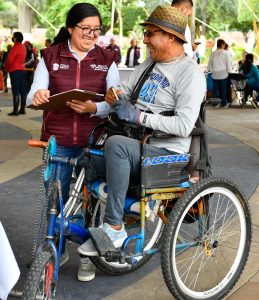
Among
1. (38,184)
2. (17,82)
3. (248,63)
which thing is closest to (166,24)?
(38,184)

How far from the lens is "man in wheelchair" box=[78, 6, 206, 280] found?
351 centimetres

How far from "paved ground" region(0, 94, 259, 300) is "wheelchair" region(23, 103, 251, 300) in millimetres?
168

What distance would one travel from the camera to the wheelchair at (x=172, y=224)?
11.3 ft

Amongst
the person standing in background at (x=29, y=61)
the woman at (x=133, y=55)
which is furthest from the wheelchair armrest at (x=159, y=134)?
the woman at (x=133, y=55)

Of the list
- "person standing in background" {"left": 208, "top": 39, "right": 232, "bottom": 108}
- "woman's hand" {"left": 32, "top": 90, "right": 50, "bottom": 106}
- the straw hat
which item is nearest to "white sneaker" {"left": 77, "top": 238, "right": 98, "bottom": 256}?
"woman's hand" {"left": 32, "top": 90, "right": 50, "bottom": 106}

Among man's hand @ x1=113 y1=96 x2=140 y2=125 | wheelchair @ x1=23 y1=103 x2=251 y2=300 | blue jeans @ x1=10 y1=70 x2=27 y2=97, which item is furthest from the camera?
blue jeans @ x1=10 y1=70 x2=27 y2=97

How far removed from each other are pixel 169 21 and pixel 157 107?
0.50 m

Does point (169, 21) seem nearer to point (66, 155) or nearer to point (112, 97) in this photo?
point (112, 97)

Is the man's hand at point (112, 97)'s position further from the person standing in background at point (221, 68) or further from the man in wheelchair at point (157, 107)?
the person standing in background at point (221, 68)

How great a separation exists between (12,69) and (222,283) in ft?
33.3

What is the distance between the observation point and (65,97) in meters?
3.62

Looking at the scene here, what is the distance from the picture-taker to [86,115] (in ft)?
13.5

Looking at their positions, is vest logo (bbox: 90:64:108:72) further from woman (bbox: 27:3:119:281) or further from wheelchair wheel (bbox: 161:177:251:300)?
wheelchair wheel (bbox: 161:177:251:300)

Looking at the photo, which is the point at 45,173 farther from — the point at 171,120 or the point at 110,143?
the point at 171,120
